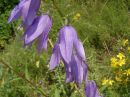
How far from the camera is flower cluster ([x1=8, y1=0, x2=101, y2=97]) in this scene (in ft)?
4.09

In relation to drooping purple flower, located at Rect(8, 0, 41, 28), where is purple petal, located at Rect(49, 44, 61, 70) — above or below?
below

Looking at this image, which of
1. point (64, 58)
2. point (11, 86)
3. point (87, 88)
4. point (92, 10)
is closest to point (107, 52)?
point (92, 10)

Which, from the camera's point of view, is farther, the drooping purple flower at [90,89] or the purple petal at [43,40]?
the drooping purple flower at [90,89]

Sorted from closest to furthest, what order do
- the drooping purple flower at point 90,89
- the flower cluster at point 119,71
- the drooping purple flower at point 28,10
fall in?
the drooping purple flower at point 28,10
the drooping purple flower at point 90,89
the flower cluster at point 119,71

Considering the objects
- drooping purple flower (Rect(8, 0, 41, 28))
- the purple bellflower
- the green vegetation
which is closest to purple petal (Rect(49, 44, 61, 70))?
the purple bellflower

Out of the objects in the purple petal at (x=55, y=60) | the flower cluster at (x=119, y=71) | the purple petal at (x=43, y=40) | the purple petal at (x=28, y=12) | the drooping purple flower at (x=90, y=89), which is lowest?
the flower cluster at (x=119, y=71)

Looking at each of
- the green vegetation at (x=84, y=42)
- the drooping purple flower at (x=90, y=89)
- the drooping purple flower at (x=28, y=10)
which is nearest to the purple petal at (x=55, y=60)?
the drooping purple flower at (x=28, y=10)

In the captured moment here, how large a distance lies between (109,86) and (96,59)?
3.36 feet

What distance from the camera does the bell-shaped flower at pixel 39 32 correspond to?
Result: 49.2 inches

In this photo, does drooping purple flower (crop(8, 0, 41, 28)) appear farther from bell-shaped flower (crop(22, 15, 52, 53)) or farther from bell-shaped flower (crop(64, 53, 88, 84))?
bell-shaped flower (crop(64, 53, 88, 84))

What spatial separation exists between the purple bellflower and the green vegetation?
200cm

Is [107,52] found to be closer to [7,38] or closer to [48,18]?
[7,38]

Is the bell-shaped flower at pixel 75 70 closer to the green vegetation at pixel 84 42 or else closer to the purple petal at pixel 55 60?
the purple petal at pixel 55 60

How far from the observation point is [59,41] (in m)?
1.30
